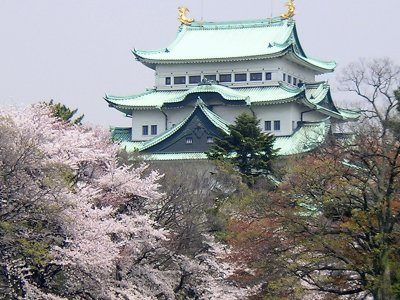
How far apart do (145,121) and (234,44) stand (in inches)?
288

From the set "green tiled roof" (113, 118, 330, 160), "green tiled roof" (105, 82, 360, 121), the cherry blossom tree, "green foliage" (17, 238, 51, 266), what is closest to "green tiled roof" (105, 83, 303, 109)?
"green tiled roof" (105, 82, 360, 121)

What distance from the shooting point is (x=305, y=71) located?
67.2 m

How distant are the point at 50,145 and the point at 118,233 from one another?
3.34m

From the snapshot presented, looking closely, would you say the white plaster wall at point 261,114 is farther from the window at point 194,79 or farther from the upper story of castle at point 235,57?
the window at point 194,79

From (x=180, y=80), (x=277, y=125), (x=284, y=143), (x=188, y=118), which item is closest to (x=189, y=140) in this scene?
(x=188, y=118)

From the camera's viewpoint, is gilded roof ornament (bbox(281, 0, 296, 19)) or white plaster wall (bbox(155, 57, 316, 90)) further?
gilded roof ornament (bbox(281, 0, 296, 19))

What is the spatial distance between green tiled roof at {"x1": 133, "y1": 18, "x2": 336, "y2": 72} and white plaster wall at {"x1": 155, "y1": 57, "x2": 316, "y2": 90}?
0.57m

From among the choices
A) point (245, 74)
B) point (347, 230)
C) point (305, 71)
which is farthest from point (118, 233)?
point (305, 71)

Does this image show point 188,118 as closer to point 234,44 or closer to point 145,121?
point 145,121

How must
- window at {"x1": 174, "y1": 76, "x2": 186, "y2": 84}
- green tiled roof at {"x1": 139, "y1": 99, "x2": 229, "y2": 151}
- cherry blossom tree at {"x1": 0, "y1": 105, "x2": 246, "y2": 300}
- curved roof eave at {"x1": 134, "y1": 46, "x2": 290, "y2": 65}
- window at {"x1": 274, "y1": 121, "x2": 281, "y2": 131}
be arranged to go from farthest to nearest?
window at {"x1": 174, "y1": 76, "x2": 186, "y2": 84} → curved roof eave at {"x1": 134, "y1": 46, "x2": 290, "y2": 65} → window at {"x1": 274, "y1": 121, "x2": 281, "y2": 131} → green tiled roof at {"x1": 139, "y1": 99, "x2": 229, "y2": 151} → cherry blossom tree at {"x1": 0, "y1": 105, "x2": 246, "y2": 300}

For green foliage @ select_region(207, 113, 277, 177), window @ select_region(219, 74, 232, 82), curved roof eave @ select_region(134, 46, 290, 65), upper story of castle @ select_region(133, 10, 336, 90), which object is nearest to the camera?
green foliage @ select_region(207, 113, 277, 177)

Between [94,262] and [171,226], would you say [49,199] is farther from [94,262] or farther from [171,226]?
[171,226]

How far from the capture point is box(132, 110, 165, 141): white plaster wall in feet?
204

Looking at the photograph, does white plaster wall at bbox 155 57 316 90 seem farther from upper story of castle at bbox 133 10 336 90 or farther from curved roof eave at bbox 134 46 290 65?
curved roof eave at bbox 134 46 290 65
